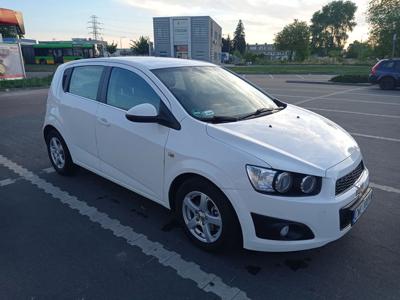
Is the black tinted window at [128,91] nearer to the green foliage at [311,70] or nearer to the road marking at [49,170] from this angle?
the road marking at [49,170]

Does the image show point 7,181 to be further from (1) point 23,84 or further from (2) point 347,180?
(1) point 23,84

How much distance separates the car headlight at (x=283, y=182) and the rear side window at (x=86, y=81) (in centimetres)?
235

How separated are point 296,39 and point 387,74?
51.7 m

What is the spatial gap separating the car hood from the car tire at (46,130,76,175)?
2646mm

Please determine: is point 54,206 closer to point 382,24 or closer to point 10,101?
point 10,101

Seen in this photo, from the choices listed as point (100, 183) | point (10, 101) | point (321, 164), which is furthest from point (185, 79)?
point (10, 101)

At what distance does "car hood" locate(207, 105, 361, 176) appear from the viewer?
2.43 meters

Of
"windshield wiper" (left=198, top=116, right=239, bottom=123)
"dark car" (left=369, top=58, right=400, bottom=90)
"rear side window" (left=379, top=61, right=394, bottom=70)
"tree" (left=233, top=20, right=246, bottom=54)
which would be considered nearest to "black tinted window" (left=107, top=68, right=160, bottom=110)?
"windshield wiper" (left=198, top=116, right=239, bottom=123)

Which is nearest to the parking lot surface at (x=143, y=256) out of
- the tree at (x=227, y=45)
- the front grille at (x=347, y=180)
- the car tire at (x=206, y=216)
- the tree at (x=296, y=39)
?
the car tire at (x=206, y=216)

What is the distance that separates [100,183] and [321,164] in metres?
3.05

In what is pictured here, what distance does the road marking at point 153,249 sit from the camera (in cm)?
246

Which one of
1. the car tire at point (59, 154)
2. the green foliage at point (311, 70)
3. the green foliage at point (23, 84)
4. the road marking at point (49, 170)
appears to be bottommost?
the green foliage at point (311, 70)

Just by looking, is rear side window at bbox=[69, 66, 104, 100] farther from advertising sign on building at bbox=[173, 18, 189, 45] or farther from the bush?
Answer: advertising sign on building at bbox=[173, 18, 189, 45]

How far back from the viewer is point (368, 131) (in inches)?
289
